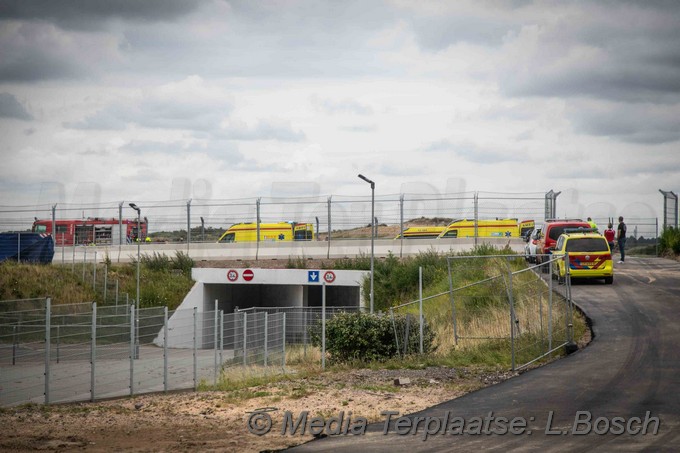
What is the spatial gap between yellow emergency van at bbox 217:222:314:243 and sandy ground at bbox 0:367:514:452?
27.3m

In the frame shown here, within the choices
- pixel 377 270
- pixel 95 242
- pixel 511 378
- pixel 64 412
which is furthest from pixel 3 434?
pixel 95 242

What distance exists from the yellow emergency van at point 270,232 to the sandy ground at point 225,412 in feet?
89.7

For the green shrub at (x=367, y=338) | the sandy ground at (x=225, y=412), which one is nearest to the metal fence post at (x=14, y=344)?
the sandy ground at (x=225, y=412)

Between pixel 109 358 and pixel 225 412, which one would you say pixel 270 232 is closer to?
pixel 109 358

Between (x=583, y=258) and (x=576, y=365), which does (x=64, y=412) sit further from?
(x=583, y=258)

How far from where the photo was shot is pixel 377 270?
3594 centimetres

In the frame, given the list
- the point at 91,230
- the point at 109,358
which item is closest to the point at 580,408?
the point at 109,358

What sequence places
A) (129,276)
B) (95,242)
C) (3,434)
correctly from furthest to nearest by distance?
(95,242) → (129,276) → (3,434)

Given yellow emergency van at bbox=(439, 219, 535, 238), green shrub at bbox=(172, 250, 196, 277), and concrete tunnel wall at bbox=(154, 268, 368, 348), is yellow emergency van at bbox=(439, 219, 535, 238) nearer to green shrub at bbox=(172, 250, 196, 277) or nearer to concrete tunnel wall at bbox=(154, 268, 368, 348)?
concrete tunnel wall at bbox=(154, 268, 368, 348)

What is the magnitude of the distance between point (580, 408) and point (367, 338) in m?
8.58

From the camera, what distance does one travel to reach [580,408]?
12625 millimetres

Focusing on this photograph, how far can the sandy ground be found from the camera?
1097cm

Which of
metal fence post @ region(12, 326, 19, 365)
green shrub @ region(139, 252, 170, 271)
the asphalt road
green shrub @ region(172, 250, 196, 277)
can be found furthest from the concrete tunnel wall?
the asphalt road

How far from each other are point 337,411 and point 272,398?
1783 millimetres
